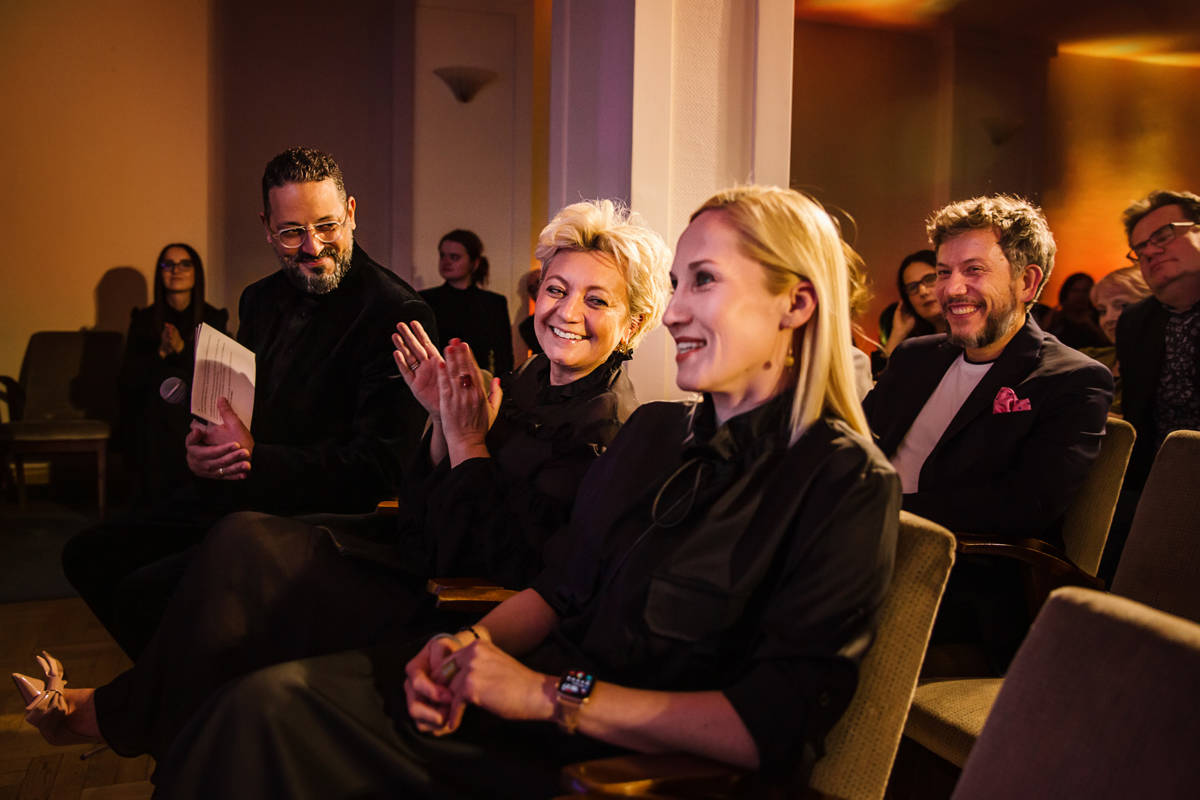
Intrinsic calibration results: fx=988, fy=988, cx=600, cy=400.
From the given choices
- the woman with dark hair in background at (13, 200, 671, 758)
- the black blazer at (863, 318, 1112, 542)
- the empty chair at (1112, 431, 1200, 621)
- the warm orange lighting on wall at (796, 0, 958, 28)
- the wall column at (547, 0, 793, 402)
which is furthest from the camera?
the warm orange lighting on wall at (796, 0, 958, 28)

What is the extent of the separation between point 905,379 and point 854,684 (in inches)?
63.7

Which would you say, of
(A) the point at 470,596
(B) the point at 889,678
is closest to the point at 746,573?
(B) the point at 889,678

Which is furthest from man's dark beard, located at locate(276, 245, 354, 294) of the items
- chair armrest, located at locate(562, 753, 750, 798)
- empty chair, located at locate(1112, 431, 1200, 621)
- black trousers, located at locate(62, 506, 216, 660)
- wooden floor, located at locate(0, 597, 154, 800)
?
empty chair, located at locate(1112, 431, 1200, 621)

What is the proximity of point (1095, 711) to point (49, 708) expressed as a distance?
5.29ft

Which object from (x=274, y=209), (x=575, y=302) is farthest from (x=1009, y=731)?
(x=274, y=209)

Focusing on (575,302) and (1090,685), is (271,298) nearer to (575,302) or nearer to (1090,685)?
(575,302)

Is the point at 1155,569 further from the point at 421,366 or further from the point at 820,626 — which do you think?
the point at 421,366

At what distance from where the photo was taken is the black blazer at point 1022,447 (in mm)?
2104

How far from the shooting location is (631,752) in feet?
3.97

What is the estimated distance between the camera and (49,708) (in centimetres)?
167

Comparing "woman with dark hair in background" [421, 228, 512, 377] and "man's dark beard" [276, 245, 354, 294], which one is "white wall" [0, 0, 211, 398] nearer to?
Answer: "woman with dark hair in background" [421, 228, 512, 377]

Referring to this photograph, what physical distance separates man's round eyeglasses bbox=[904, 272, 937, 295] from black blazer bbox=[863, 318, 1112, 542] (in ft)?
5.11

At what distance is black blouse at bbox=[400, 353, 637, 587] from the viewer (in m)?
1.87

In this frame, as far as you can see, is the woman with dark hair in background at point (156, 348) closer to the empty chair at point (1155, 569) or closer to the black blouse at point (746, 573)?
the black blouse at point (746, 573)
